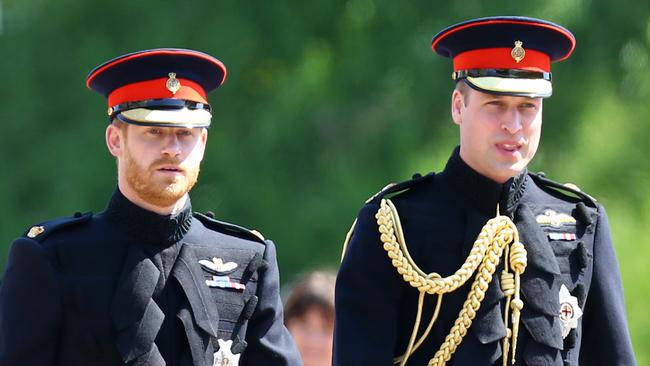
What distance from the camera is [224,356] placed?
19.8 ft

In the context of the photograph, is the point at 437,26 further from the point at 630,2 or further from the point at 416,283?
the point at 416,283

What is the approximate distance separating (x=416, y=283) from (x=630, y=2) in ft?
18.6

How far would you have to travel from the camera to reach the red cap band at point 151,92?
20.2ft

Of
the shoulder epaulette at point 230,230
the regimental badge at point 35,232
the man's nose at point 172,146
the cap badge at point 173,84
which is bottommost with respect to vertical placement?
the regimental badge at point 35,232

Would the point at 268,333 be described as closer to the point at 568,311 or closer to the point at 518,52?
the point at 568,311

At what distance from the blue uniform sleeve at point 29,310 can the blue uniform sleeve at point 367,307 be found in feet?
3.18

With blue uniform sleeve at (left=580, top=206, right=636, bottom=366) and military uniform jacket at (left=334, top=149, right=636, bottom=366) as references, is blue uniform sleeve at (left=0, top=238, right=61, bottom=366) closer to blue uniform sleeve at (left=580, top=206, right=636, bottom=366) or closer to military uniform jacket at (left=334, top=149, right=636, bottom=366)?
military uniform jacket at (left=334, top=149, right=636, bottom=366)

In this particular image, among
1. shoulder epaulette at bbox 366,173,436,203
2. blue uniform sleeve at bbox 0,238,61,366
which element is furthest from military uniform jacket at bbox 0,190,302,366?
shoulder epaulette at bbox 366,173,436,203

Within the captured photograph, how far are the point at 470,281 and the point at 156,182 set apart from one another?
113 cm

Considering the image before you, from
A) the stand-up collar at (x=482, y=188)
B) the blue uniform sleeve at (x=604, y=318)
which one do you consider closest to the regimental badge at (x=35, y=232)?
the stand-up collar at (x=482, y=188)

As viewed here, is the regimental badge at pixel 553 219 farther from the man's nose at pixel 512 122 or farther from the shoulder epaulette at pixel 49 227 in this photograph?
the shoulder epaulette at pixel 49 227

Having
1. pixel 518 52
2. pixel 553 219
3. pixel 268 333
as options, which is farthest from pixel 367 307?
pixel 518 52

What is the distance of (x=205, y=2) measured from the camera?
1122 centimetres

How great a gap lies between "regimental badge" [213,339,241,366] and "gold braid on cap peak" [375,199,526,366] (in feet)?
1.99
